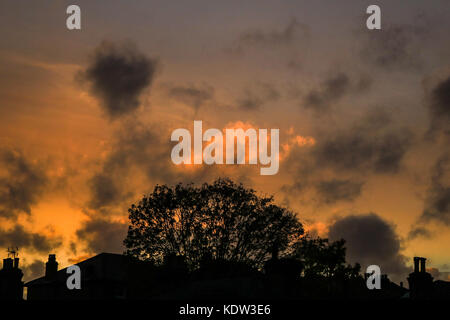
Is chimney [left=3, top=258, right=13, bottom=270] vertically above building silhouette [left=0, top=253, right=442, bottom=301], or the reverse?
chimney [left=3, top=258, right=13, bottom=270]

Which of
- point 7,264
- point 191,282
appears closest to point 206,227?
point 191,282

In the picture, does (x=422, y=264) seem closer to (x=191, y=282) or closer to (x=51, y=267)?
(x=191, y=282)

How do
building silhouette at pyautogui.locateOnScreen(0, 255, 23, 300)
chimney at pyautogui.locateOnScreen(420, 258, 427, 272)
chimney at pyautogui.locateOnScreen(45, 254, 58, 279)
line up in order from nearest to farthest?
chimney at pyautogui.locateOnScreen(420, 258, 427, 272) < building silhouette at pyautogui.locateOnScreen(0, 255, 23, 300) < chimney at pyautogui.locateOnScreen(45, 254, 58, 279)

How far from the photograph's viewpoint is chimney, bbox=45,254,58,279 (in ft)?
229

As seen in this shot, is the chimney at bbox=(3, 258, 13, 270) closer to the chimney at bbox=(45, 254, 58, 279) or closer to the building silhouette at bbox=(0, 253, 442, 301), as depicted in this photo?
the building silhouette at bbox=(0, 253, 442, 301)

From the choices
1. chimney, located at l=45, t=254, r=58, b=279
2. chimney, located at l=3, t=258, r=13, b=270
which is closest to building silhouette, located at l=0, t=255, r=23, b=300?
chimney, located at l=3, t=258, r=13, b=270

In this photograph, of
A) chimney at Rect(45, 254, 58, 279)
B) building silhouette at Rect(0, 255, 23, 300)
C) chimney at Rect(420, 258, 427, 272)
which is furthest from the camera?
chimney at Rect(45, 254, 58, 279)

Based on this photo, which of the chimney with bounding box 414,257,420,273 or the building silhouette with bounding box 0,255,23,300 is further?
the building silhouette with bounding box 0,255,23,300

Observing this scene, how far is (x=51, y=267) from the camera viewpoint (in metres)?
70.2

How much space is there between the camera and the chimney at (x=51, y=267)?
6981 cm

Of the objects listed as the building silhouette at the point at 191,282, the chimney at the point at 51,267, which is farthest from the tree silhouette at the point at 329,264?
the chimney at the point at 51,267

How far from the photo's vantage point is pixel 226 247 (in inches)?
2094
